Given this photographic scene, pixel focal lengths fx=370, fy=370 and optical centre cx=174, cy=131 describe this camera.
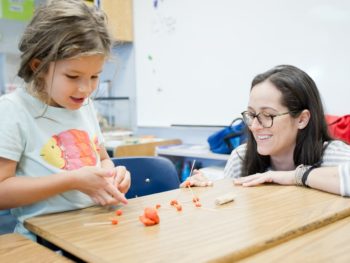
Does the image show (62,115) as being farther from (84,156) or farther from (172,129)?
(172,129)

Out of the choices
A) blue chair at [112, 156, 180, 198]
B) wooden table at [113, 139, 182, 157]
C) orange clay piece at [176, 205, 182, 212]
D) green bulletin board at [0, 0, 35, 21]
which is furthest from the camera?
green bulletin board at [0, 0, 35, 21]

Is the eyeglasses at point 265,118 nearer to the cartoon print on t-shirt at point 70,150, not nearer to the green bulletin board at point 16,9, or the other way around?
the cartoon print on t-shirt at point 70,150

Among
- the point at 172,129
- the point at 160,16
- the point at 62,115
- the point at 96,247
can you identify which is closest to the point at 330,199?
the point at 96,247

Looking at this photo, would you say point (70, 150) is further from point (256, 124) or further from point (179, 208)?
point (256, 124)

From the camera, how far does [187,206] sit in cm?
96

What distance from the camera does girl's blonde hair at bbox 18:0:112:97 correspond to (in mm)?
989

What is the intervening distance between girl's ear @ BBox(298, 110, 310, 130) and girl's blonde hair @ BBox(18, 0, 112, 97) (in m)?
0.78

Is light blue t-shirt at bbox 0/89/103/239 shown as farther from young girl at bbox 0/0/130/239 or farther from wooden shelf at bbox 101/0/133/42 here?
wooden shelf at bbox 101/0/133/42

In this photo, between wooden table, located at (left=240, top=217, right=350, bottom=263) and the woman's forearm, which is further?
the woman's forearm

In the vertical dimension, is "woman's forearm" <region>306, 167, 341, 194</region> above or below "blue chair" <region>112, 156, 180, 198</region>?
above

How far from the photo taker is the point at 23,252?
71cm

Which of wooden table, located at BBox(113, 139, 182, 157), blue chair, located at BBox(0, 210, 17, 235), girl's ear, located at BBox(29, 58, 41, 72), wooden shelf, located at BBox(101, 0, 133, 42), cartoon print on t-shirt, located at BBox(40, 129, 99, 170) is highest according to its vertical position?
wooden shelf, located at BBox(101, 0, 133, 42)

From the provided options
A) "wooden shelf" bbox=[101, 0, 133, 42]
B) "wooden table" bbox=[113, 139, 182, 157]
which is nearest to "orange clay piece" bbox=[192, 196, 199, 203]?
"wooden table" bbox=[113, 139, 182, 157]

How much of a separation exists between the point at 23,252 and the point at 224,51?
231cm
